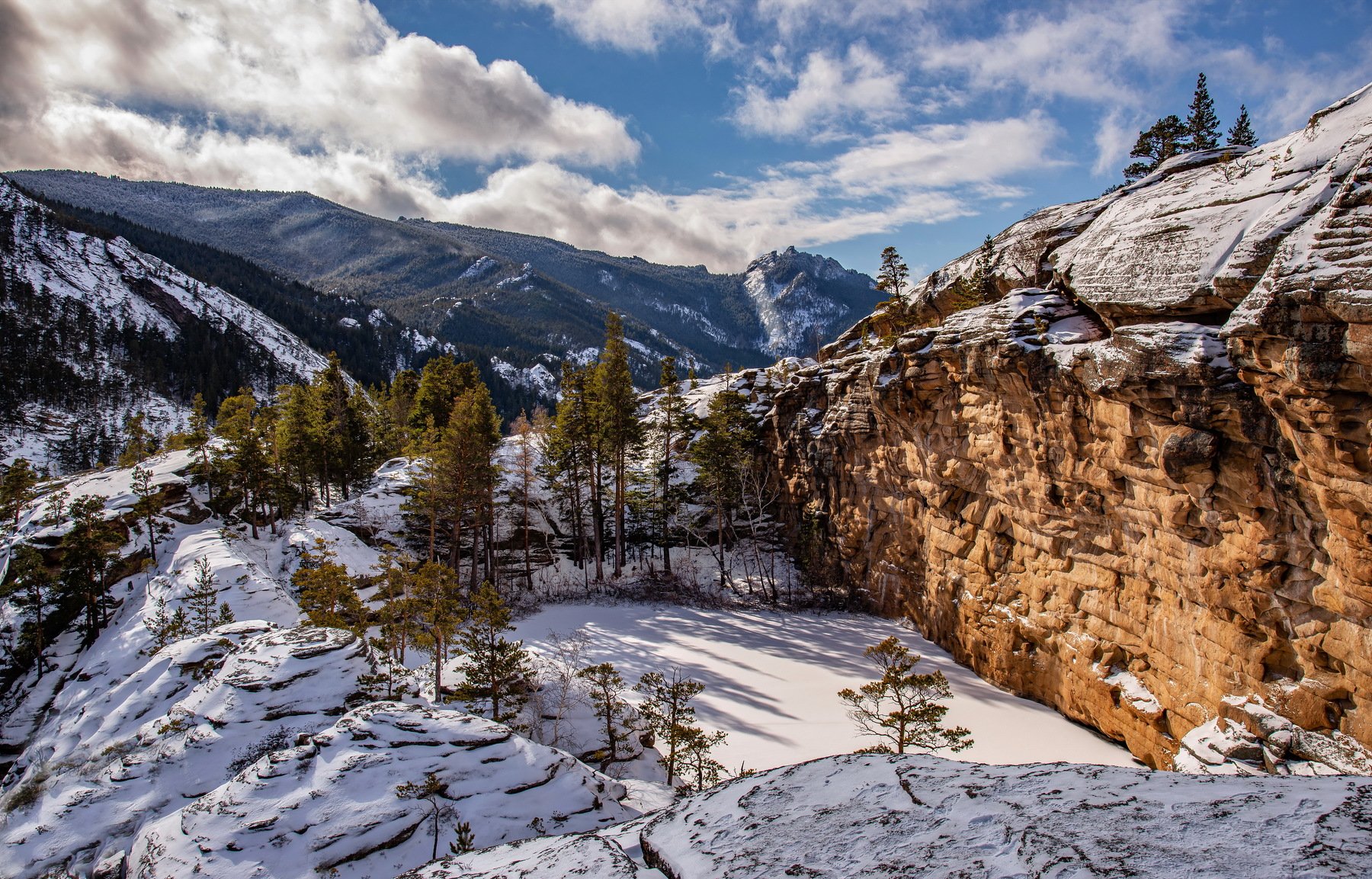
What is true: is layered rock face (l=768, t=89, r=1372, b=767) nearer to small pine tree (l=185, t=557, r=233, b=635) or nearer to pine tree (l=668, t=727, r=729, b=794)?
pine tree (l=668, t=727, r=729, b=794)

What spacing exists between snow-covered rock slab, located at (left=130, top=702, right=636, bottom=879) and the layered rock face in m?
12.2

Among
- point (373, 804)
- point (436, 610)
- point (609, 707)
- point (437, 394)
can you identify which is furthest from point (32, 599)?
point (373, 804)

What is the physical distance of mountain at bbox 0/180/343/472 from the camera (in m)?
76.0

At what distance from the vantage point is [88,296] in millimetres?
104250

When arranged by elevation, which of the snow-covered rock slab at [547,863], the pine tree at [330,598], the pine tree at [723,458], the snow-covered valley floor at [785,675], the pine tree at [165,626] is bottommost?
the snow-covered valley floor at [785,675]

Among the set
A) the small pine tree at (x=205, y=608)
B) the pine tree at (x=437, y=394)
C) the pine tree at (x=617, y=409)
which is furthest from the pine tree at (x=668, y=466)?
the small pine tree at (x=205, y=608)

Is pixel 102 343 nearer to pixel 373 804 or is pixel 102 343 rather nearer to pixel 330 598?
pixel 330 598

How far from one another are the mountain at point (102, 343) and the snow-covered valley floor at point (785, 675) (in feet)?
275

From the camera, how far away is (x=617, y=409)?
30469mm

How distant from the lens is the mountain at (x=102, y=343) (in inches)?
2992

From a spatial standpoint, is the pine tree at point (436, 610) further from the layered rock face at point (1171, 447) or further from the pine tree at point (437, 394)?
the pine tree at point (437, 394)

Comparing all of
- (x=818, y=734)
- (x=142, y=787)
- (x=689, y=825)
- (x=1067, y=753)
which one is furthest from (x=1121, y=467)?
(x=142, y=787)

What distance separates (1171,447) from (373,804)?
612 inches

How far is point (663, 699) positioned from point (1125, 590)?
1149 centimetres
